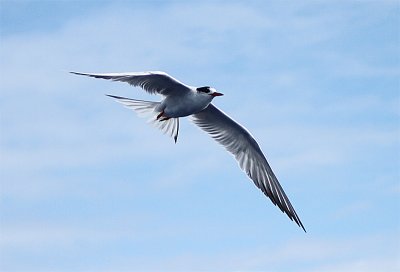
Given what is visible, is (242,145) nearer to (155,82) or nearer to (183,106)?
(183,106)

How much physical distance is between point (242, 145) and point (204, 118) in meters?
1.22

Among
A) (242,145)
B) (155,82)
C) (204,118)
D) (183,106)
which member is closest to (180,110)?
(183,106)

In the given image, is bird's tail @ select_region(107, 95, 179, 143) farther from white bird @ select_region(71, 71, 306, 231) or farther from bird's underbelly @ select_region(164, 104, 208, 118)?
bird's underbelly @ select_region(164, 104, 208, 118)

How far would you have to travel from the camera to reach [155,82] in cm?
1702

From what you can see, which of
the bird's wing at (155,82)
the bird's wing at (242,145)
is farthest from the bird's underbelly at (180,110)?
the bird's wing at (242,145)

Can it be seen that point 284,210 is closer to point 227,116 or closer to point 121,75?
point 227,116

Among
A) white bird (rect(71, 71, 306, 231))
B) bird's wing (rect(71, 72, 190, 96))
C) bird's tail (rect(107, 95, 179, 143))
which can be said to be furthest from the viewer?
bird's tail (rect(107, 95, 179, 143))

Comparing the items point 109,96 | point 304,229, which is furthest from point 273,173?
point 109,96

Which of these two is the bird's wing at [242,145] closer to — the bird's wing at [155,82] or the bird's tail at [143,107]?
the bird's tail at [143,107]

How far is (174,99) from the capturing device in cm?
1744

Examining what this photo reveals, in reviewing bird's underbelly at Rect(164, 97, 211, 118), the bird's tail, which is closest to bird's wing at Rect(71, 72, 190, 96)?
bird's underbelly at Rect(164, 97, 211, 118)

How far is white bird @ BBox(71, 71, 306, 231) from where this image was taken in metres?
17.0

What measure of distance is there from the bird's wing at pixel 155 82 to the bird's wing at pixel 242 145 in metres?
2.35

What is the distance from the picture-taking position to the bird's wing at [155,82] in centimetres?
1612
